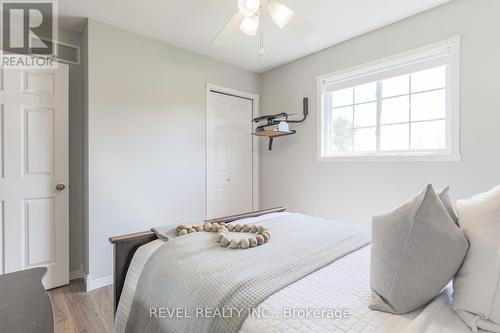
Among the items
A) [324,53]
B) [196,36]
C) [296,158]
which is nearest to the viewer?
[196,36]

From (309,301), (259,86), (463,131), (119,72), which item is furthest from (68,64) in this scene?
(463,131)

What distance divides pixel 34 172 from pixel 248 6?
2229 mm

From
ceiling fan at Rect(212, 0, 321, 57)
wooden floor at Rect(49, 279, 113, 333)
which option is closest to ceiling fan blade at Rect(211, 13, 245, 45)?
ceiling fan at Rect(212, 0, 321, 57)

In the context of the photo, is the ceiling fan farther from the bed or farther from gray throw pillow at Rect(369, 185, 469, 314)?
the bed

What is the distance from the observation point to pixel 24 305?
867 millimetres

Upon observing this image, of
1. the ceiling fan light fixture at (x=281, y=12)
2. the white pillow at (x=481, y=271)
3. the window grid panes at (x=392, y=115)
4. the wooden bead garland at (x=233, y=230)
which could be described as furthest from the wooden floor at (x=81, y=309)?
Result: the window grid panes at (x=392, y=115)

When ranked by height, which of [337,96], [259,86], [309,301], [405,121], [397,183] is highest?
[259,86]

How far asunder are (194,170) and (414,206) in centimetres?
251

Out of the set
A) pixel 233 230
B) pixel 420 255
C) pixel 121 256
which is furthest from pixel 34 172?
pixel 420 255

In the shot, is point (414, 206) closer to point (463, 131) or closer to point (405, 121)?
point (463, 131)

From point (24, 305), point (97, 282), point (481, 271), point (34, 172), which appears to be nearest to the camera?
point (481, 271)

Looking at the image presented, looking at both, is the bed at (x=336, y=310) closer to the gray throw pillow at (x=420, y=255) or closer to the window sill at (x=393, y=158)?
the gray throw pillow at (x=420, y=255)

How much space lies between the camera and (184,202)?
293 centimetres

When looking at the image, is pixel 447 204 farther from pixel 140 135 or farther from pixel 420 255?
pixel 140 135
